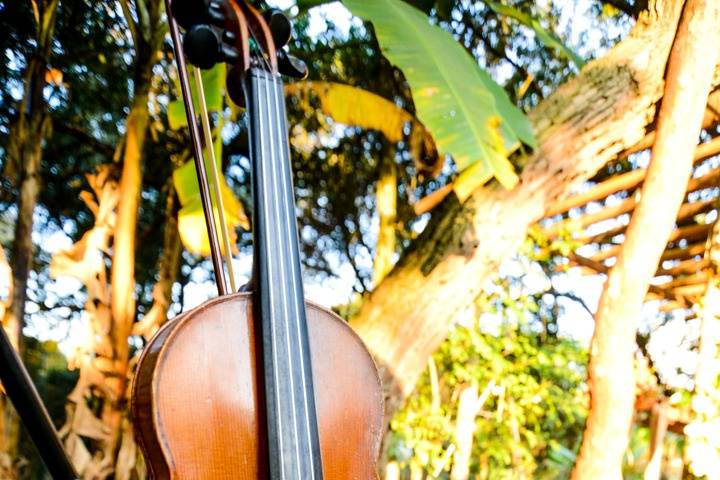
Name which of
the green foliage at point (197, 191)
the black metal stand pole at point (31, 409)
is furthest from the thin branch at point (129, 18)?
the black metal stand pole at point (31, 409)

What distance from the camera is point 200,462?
644mm

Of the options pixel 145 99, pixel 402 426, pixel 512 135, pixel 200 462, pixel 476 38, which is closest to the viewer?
pixel 200 462

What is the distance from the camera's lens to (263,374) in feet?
2.22

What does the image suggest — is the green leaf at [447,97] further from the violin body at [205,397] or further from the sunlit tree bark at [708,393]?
the sunlit tree bark at [708,393]

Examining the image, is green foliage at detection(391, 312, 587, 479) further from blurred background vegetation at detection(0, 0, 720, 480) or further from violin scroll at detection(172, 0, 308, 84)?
violin scroll at detection(172, 0, 308, 84)

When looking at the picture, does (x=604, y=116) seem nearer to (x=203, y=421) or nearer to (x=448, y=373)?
(x=203, y=421)

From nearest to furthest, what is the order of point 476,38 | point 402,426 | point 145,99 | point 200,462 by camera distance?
point 200,462, point 145,99, point 402,426, point 476,38

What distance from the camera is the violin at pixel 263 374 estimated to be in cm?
64

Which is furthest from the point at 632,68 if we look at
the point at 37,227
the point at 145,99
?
the point at 37,227

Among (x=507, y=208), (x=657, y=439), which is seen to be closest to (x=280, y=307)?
(x=507, y=208)

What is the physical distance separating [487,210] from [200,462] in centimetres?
117

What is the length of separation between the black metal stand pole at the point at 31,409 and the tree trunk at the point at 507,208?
3.68ft

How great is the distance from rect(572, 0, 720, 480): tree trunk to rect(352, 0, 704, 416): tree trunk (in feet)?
0.21

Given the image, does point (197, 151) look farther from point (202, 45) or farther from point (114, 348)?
point (114, 348)
